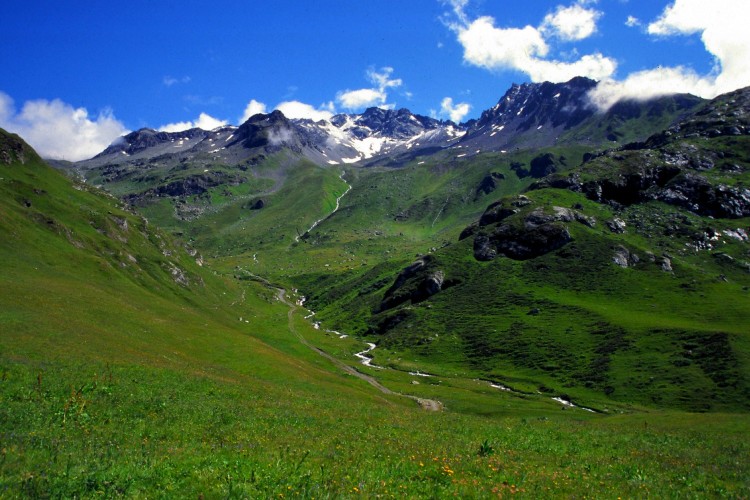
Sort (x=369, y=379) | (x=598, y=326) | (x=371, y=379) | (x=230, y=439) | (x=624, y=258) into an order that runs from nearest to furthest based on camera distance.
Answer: (x=230, y=439) → (x=369, y=379) → (x=371, y=379) → (x=598, y=326) → (x=624, y=258)

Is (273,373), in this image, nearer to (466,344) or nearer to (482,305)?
(466,344)

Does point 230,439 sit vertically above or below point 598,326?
below

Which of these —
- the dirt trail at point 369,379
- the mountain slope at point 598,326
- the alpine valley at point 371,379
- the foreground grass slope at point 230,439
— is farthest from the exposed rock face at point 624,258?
the foreground grass slope at point 230,439

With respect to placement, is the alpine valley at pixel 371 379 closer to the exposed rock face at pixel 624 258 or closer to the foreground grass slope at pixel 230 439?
the foreground grass slope at pixel 230 439

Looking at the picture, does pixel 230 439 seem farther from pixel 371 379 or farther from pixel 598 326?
pixel 598 326

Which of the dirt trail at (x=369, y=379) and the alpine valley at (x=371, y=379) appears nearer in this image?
the alpine valley at (x=371, y=379)

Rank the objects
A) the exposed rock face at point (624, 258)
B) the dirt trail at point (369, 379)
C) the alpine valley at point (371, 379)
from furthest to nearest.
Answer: the exposed rock face at point (624, 258) → the dirt trail at point (369, 379) → the alpine valley at point (371, 379)

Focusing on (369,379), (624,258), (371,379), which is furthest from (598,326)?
(369,379)

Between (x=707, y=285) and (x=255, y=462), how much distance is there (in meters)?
194

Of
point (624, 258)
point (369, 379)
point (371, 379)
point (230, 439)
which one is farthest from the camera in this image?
point (624, 258)

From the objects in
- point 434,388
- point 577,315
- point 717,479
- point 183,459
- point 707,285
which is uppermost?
point 707,285

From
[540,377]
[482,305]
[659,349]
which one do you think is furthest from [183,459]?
[482,305]

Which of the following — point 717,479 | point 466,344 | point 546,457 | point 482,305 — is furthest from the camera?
point 482,305

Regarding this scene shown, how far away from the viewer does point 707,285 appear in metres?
164
